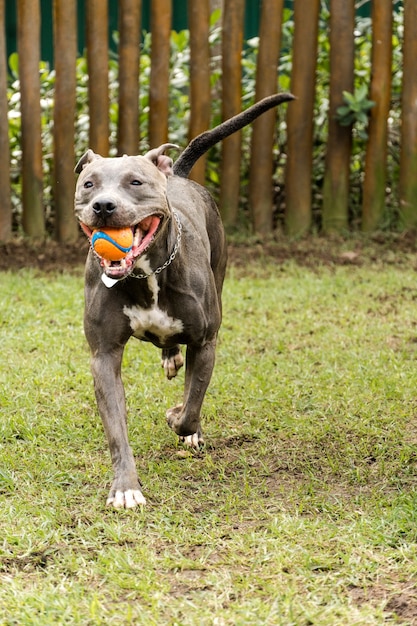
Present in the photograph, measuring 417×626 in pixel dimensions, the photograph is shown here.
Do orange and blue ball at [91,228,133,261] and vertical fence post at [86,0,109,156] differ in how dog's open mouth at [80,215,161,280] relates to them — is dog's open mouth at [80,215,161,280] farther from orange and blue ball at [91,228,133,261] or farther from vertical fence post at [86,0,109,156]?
vertical fence post at [86,0,109,156]

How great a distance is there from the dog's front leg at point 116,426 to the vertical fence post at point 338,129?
486 centimetres

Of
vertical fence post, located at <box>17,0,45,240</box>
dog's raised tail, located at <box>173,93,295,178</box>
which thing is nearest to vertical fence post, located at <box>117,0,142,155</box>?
vertical fence post, located at <box>17,0,45,240</box>

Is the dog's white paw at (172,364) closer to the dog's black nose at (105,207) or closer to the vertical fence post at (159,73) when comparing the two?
the dog's black nose at (105,207)

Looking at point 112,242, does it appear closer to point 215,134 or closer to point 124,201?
point 124,201

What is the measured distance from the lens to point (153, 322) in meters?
4.66

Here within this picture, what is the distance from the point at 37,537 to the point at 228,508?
0.82m

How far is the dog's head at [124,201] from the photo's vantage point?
415cm

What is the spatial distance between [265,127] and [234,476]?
4.85 m

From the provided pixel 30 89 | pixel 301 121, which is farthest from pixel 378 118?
pixel 30 89

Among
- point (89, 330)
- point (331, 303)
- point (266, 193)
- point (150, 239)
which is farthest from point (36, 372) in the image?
point (266, 193)

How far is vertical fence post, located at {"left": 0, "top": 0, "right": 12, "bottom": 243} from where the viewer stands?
27.9 feet

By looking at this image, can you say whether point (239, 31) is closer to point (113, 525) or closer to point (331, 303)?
point (331, 303)

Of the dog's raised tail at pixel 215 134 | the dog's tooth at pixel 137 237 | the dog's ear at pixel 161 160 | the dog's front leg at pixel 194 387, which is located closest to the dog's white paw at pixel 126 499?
the dog's front leg at pixel 194 387

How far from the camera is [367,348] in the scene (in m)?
6.56
